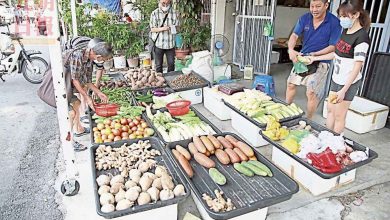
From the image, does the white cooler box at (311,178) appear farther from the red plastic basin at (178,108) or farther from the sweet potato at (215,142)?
the red plastic basin at (178,108)

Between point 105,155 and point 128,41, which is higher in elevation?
point 128,41

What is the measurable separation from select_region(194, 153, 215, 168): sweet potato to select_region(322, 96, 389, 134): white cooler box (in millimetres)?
2127

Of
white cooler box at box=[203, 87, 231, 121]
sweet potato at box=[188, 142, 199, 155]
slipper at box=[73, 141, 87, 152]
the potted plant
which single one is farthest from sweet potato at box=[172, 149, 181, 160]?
the potted plant

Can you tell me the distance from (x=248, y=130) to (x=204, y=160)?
107cm

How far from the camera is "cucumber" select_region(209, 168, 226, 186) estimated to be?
212 centimetres

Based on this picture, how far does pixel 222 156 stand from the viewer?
2379 mm

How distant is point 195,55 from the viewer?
15.9 ft

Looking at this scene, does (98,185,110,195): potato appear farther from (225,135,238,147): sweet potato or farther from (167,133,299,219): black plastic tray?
(225,135,238,147): sweet potato

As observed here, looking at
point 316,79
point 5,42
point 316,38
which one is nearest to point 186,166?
point 316,79

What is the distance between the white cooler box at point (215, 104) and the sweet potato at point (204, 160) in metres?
1.52

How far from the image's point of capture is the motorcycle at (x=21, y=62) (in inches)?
219

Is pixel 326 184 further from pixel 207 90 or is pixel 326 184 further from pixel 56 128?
pixel 56 128

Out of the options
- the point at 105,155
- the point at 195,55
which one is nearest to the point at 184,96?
the point at 195,55

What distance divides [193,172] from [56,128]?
Result: 233cm
